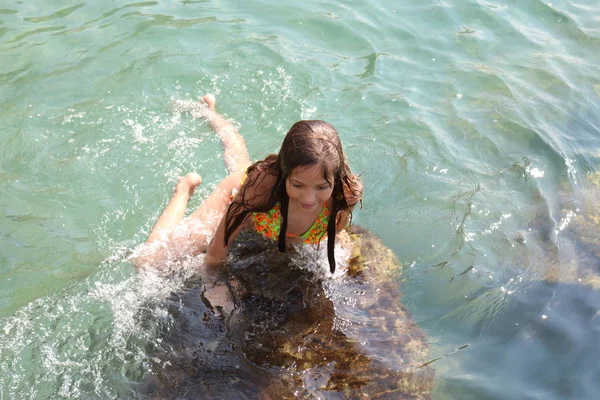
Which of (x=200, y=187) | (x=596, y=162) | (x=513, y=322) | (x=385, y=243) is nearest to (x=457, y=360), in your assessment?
(x=513, y=322)

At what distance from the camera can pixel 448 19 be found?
844 centimetres

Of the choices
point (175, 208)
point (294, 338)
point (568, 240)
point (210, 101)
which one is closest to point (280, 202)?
point (294, 338)

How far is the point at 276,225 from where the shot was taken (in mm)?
4871

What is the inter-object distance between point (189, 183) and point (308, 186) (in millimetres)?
1589

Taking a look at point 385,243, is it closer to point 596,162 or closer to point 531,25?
point 596,162

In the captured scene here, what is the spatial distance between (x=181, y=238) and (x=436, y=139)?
276 centimetres

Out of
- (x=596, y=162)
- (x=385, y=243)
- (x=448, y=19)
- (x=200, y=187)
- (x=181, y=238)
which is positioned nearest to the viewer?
(x=181, y=238)

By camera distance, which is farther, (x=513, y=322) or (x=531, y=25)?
(x=531, y=25)

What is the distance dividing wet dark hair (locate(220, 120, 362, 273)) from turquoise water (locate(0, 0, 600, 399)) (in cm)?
82

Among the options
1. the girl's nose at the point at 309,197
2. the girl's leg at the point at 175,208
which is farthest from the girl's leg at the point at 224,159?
the girl's nose at the point at 309,197

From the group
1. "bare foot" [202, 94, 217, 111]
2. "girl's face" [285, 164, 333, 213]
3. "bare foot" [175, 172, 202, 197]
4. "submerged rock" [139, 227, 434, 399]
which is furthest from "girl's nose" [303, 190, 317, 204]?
"bare foot" [202, 94, 217, 111]

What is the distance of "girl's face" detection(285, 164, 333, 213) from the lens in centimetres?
404

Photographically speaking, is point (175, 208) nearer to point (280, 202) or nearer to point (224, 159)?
point (224, 159)

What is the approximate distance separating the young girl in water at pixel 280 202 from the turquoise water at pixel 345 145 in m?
0.33
